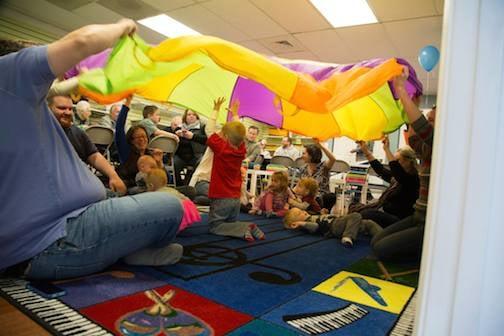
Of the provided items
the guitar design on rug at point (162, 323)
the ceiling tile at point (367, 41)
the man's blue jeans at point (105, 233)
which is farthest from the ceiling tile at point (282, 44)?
the guitar design on rug at point (162, 323)

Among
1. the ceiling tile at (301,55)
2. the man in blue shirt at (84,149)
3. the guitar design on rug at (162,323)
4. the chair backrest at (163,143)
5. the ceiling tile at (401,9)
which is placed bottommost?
the guitar design on rug at (162,323)

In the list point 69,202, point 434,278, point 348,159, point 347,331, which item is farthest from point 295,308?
point 348,159

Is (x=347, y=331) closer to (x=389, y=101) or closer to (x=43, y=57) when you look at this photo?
(x=43, y=57)

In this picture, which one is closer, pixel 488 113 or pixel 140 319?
pixel 488 113

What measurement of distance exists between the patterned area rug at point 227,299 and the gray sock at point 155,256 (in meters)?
0.04

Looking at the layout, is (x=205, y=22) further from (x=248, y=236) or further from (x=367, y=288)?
(x=367, y=288)

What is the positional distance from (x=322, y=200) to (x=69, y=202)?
3.04 metres

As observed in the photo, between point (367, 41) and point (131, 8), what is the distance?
3597 millimetres

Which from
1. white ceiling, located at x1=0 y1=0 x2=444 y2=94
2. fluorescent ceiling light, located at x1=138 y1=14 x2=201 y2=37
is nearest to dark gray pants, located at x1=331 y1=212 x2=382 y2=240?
white ceiling, located at x1=0 y1=0 x2=444 y2=94

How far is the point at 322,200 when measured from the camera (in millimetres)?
3871

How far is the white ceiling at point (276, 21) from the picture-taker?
14.0 feet

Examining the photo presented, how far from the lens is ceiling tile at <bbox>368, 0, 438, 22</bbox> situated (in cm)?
385

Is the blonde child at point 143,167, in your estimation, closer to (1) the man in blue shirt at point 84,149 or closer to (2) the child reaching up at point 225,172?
(2) the child reaching up at point 225,172

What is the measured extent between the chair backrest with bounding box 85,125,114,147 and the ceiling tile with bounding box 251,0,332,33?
243 cm
